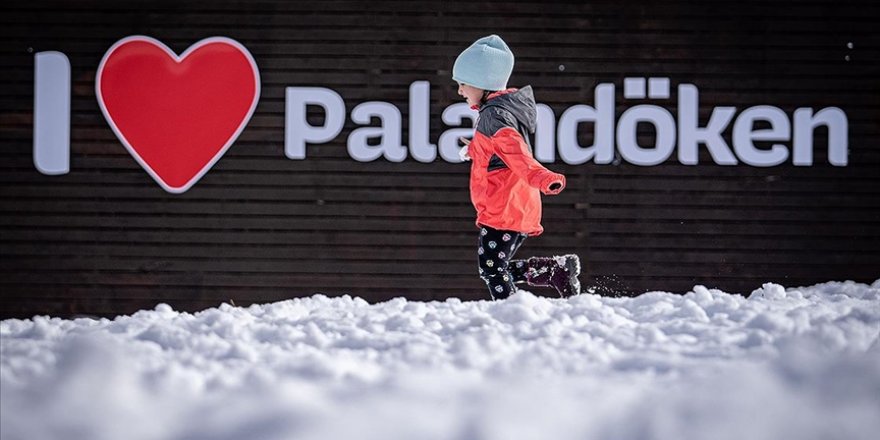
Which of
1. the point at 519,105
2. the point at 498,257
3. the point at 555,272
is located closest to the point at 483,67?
the point at 519,105

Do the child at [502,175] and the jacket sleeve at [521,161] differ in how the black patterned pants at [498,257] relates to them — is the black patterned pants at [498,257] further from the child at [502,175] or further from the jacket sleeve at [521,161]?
the jacket sleeve at [521,161]

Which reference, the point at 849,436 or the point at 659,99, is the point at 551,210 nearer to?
the point at 659,99

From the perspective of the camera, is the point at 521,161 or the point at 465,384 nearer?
the point at 465,384

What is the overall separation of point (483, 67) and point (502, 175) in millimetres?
674

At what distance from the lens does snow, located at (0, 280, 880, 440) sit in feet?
8.56

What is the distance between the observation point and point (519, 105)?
5.43m

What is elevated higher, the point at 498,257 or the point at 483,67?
the point at 483,67

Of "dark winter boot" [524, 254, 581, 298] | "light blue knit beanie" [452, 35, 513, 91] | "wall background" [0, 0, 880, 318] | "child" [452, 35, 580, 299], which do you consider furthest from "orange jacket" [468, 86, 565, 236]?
"wall background" [0, 0, 880, 318]

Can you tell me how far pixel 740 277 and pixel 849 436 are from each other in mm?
4916

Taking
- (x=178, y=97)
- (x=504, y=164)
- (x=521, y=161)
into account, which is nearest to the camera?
(x=521, y=161)

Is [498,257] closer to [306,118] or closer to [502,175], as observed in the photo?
[502,175]

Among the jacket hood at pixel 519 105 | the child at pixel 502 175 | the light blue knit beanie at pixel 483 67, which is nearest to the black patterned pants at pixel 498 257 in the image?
the child at pixel 502 175

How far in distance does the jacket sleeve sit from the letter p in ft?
7.89

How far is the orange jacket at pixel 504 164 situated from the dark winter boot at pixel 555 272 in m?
0.22
